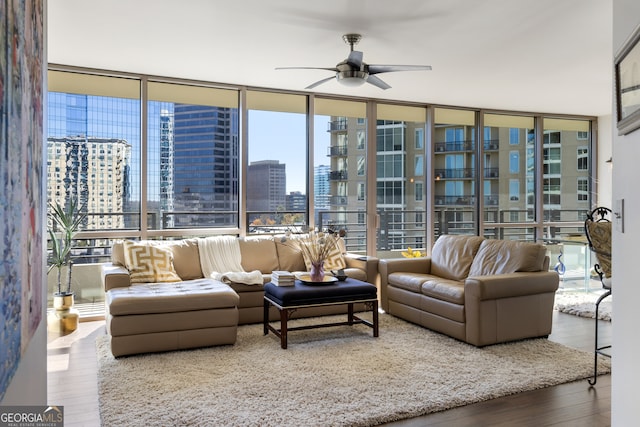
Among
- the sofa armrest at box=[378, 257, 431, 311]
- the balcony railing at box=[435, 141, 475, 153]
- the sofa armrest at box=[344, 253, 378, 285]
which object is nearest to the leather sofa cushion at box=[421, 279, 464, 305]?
the sofa armrest at box=[378, 257, 431, 311]

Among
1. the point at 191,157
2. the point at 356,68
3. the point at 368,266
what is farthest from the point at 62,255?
the point at 356,68

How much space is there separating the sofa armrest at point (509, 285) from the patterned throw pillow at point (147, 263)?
2.84 m

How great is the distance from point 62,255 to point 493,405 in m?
4.01

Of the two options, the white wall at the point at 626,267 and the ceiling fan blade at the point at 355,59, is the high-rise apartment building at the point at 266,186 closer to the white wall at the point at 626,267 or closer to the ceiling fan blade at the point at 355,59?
the ceiling fan blade at the point at 355,59

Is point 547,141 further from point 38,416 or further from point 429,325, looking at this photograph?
point 38,416

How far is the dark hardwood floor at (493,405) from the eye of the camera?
2.79 metres

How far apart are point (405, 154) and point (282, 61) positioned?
8.95 feet

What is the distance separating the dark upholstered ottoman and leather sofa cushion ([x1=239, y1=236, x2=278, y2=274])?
0.95 m

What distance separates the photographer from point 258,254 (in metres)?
5.62

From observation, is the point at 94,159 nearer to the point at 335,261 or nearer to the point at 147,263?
the point at 147,263

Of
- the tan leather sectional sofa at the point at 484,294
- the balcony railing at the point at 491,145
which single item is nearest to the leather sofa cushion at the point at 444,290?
the tan leather sectional sofa at the point at 484,294

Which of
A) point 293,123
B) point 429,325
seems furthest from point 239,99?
point 429,325

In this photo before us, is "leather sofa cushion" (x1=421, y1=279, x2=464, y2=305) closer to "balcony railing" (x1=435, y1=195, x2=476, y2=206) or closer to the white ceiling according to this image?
the white ceiling

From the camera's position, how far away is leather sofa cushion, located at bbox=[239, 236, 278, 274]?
18.2 feet
